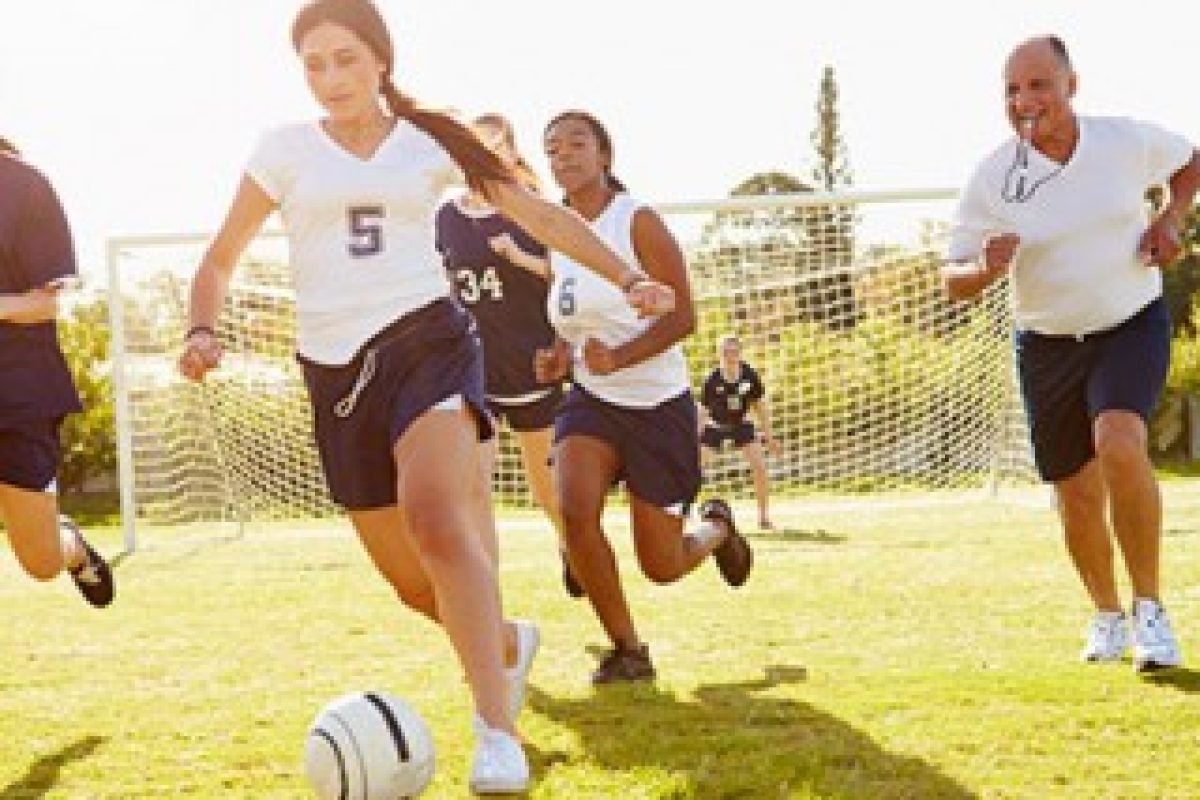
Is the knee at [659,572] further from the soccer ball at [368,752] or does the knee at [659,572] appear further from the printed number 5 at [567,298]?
the soccer ball at [368,752]

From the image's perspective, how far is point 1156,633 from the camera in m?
6.24

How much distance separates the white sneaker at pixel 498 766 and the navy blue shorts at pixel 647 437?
8.52 feet

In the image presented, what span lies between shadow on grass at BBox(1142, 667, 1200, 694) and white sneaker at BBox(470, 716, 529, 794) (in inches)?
101

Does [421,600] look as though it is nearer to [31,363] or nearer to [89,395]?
[31,363]

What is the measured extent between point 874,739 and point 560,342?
205 cm

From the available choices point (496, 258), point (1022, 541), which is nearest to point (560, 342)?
point (496, 258)

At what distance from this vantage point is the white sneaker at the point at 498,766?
4.18 meters

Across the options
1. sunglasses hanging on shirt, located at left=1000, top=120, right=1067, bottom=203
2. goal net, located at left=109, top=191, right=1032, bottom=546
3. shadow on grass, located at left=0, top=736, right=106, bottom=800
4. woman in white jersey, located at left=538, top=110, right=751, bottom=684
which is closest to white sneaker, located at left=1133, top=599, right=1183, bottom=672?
sunglasses hanging on shirt, located at left=1000, top=120, right=1067, bottom=203

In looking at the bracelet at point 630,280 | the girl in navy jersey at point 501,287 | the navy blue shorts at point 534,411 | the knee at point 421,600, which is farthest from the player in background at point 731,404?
the bracelet at point 630,280

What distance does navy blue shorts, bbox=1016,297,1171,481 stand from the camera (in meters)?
6.47

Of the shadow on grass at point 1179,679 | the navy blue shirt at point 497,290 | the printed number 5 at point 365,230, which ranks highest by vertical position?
the printed number 5 at point 365,230

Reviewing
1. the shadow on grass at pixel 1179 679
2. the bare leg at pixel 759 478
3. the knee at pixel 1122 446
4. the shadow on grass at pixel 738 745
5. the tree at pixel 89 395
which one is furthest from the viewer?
the tree at pixel 89 395

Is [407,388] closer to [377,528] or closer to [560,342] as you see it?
[377,528]

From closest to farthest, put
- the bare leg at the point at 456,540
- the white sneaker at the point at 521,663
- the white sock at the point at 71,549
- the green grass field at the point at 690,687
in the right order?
the bare leg at the point at 456,540 → the green grass field at the point at 690,687 → the white sneaker at the point at 521,663 → the white sock at the point at 71,549
